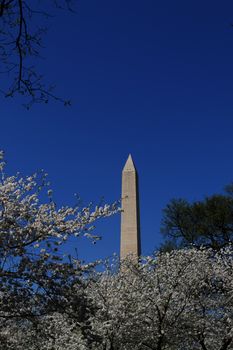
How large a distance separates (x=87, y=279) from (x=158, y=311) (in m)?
4.31

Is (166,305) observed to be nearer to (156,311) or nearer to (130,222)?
(156,311)

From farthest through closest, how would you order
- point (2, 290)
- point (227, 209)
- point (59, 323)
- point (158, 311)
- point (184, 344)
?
point (227, 209) < point (184, 344) < point (158, 311) < point (59, 323) < point (2, 290)

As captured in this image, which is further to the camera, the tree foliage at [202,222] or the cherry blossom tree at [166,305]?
the tree foliage at [202,222]

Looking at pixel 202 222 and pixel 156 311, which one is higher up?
pixel 202 222

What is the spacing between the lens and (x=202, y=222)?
27.1 meters

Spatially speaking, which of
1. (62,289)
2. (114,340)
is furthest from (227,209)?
(62,289)

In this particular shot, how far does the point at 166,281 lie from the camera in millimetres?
13750

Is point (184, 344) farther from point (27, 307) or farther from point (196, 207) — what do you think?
point (196, 207)

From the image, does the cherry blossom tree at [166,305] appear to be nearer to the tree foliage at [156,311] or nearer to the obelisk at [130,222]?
the tree foliage at [156,311]

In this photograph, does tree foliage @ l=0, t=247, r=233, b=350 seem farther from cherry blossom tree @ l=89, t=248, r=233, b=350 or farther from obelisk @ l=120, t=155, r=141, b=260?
obelisk @ l=120, t=155, r=141, b=260

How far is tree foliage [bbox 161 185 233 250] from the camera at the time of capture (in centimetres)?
2648

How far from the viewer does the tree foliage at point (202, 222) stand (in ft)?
86.9

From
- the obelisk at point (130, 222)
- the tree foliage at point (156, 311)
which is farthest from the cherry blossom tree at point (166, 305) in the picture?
the obelisk at point (130, 222)

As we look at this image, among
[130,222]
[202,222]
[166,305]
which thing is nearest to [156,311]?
[166,305]
